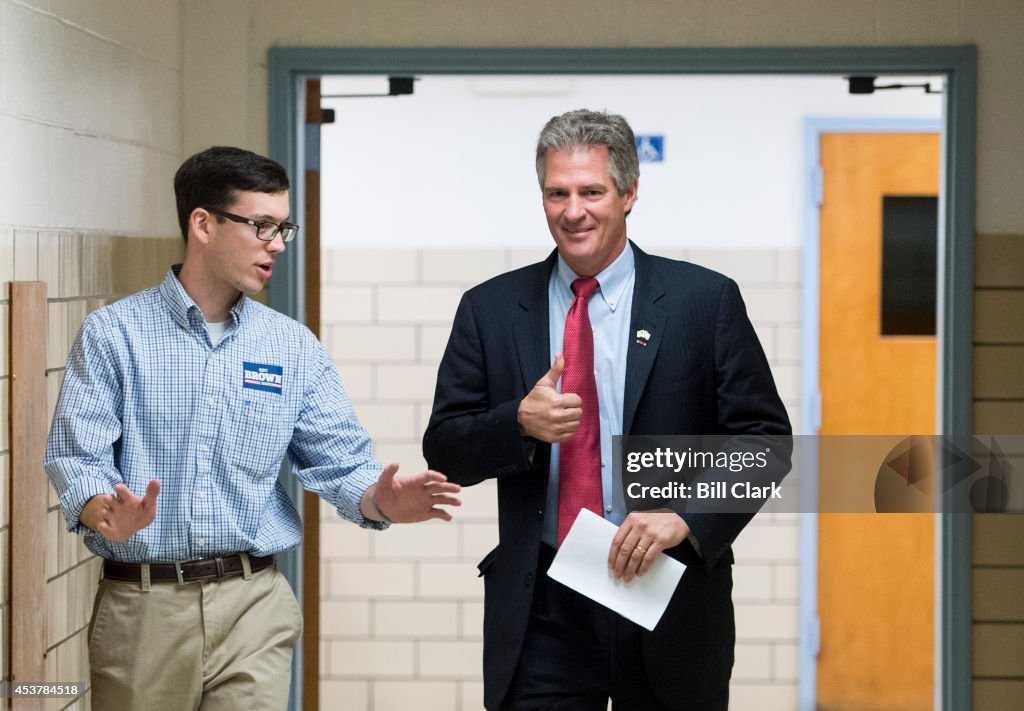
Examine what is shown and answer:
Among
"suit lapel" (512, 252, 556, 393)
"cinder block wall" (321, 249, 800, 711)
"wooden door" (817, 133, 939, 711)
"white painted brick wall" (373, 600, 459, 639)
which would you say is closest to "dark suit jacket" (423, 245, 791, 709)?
"suit lapel" (512, 252, 556, 393)

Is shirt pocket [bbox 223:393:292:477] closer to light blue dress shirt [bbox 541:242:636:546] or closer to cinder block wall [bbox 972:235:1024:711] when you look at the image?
light blue dress shirt [bbox 541:242:636:546]

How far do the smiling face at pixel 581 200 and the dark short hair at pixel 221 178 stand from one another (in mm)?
495

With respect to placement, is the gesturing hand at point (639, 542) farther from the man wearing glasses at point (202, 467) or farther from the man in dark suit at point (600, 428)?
the man wearing glasses at point (202, 467)

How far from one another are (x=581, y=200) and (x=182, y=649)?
1.03m

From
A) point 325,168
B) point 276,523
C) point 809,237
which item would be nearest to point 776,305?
point 809,237

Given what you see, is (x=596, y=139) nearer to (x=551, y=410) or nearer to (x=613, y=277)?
(x=613, y=277)

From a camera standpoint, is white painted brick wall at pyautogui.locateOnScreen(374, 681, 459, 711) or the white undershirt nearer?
the white undershirt

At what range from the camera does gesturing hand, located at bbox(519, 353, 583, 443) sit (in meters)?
1.99

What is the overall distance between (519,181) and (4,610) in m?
2.54

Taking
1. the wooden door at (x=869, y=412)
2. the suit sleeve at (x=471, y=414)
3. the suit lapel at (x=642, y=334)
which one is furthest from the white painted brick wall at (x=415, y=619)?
the suit lapel at (x=642, y=334)

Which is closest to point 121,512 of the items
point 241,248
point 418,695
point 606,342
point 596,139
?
point 241,248

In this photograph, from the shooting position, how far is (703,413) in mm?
2170

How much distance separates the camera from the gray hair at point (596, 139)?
2.15 m

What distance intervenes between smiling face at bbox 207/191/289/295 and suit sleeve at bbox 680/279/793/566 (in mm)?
820
